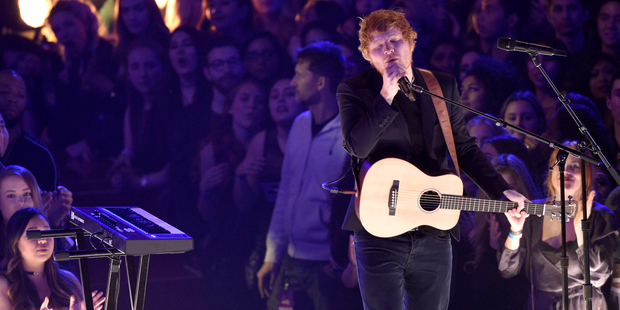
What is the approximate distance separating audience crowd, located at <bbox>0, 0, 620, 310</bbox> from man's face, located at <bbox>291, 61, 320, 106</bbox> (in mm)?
12

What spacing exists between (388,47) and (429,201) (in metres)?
0.64

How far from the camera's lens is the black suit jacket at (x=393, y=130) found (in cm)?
190

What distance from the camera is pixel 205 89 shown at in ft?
13.9

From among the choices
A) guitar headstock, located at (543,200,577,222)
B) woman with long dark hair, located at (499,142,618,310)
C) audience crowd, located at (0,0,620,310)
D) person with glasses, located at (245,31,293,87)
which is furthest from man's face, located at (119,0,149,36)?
woman with long dark hair, located at (499,142,618,310)

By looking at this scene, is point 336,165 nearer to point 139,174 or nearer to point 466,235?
point 466,235

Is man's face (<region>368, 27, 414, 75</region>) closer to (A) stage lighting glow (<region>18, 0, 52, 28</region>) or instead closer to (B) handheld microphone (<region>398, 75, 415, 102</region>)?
(B) handheld microphone (<region>398, 75, 415, 102</region>)

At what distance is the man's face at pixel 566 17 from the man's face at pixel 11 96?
431 centimetres

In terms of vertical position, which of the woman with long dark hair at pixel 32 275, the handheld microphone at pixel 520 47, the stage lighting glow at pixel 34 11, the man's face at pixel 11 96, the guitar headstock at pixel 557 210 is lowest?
the woman with long dark hair at pixel 32 275

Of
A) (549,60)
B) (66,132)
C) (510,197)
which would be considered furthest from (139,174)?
(549,60)

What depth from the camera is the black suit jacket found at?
1.90 meters

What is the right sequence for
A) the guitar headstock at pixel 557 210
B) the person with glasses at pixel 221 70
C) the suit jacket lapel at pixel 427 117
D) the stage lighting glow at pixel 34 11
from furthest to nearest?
the person with glasses at pixel 221 70 < the stage lighting glow at pixel 34 11 < the guitar headstock at pixel 557 210 < the suit jacket lapel at pixel 427 117

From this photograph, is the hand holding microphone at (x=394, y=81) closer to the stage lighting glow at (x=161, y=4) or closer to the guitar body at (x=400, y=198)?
the guitar body at (x=400, y=198)

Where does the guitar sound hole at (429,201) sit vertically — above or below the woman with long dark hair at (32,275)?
above

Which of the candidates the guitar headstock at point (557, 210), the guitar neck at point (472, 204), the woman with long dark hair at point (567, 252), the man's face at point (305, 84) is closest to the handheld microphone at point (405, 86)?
the guitar neck at point (472, 204)
